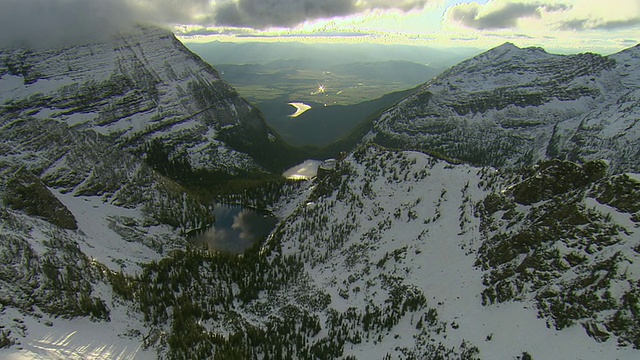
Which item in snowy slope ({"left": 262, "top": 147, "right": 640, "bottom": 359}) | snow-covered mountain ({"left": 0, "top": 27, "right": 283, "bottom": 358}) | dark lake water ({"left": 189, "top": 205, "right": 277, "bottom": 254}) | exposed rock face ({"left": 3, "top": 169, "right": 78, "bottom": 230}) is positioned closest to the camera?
snowy slope ({"left": 262, "top": 147, "right": 640, "bottom": 359})

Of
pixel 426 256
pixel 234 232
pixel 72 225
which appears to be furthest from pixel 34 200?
pixel 426 256

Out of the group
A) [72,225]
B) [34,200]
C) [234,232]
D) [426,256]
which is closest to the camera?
[426,256]

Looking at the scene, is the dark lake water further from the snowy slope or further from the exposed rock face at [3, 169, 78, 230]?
the exposed rock face at [3, 169, 78, 230]

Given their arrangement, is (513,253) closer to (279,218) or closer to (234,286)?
(234,286)

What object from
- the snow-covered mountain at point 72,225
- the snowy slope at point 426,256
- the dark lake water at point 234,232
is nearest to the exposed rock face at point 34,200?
the snow-covered mountain at point 72,225

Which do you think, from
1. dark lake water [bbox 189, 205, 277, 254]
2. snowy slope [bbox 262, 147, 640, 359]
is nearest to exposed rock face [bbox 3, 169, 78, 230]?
dark lake water [bbox 189, 205, 277, 254]

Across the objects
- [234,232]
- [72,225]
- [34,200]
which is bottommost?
[234,232]

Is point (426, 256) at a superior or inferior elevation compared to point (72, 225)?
superior

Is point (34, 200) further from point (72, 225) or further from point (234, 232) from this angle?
point (234, 232)
